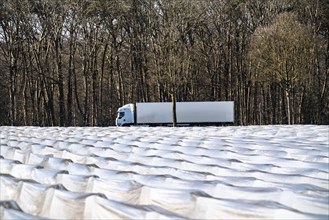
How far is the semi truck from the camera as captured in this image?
4084cm

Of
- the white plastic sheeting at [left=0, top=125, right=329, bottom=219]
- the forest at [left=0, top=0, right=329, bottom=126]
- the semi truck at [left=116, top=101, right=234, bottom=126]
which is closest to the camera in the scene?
the white plastic sheeting at [left=0, top=125, right=329, bottom=219]

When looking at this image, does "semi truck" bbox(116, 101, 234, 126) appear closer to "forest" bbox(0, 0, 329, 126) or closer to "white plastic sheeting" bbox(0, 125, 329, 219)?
"forest" bbox(0, 0, 329, 126)

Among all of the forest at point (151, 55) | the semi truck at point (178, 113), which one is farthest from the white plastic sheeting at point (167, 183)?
the semi truck at point (178, 113)

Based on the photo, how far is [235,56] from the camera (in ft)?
147

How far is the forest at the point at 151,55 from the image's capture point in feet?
130

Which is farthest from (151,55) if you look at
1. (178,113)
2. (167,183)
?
(167,183)

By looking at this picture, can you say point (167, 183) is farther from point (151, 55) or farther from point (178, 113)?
point (151, 55)

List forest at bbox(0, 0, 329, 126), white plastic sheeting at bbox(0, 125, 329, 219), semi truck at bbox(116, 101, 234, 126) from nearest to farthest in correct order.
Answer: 1. white plastic sheeting at bbox(0, 125, 329, 219)
2. forest at bbox(0, 0, 329, 126)
3. semi truck at bbox(116, 101, 234, 126)

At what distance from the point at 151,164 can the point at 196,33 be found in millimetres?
35871

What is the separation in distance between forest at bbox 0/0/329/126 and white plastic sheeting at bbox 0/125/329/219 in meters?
25.0

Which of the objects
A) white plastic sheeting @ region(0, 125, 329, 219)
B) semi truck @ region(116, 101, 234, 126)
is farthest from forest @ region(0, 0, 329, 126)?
white plastic sheeting @ region(0, 125, 329, 219)

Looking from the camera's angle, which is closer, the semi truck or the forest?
the forest

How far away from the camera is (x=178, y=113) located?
41.7m

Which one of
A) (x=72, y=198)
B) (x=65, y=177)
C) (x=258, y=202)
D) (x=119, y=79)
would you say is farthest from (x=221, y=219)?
(x=119, y=79)
